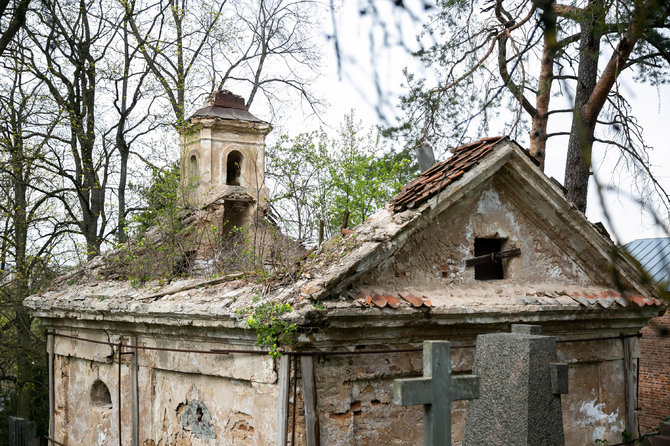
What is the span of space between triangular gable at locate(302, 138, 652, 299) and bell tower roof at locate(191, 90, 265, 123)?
571 cm

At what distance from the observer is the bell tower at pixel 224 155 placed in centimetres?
1209

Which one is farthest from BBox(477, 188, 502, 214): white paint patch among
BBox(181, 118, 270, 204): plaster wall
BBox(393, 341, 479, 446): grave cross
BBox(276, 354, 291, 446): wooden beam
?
BBox(181, 118, 270, 204): plaster wall

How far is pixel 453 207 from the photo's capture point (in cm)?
727

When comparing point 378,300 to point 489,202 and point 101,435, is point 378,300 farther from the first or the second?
point 101,435

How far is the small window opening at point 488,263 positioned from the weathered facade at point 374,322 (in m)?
0.02

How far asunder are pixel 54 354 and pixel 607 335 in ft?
26.4

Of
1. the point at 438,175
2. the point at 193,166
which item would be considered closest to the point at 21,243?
the point at 193,166

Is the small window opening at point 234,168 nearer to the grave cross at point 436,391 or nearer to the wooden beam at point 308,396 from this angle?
the wooden beam at point 308,396

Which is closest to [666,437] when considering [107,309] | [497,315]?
[497,315]

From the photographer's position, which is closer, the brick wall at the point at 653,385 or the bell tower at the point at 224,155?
the bell tower at the point at 224,155

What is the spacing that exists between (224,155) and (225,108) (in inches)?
41.0

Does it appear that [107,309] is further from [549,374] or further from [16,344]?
[16,344]

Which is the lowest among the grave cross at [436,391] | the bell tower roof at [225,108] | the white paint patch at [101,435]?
the white paint patch at [101,435]

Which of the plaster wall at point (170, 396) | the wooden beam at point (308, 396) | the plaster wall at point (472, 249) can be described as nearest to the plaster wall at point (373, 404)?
the wooden beam at point (308, 396)
